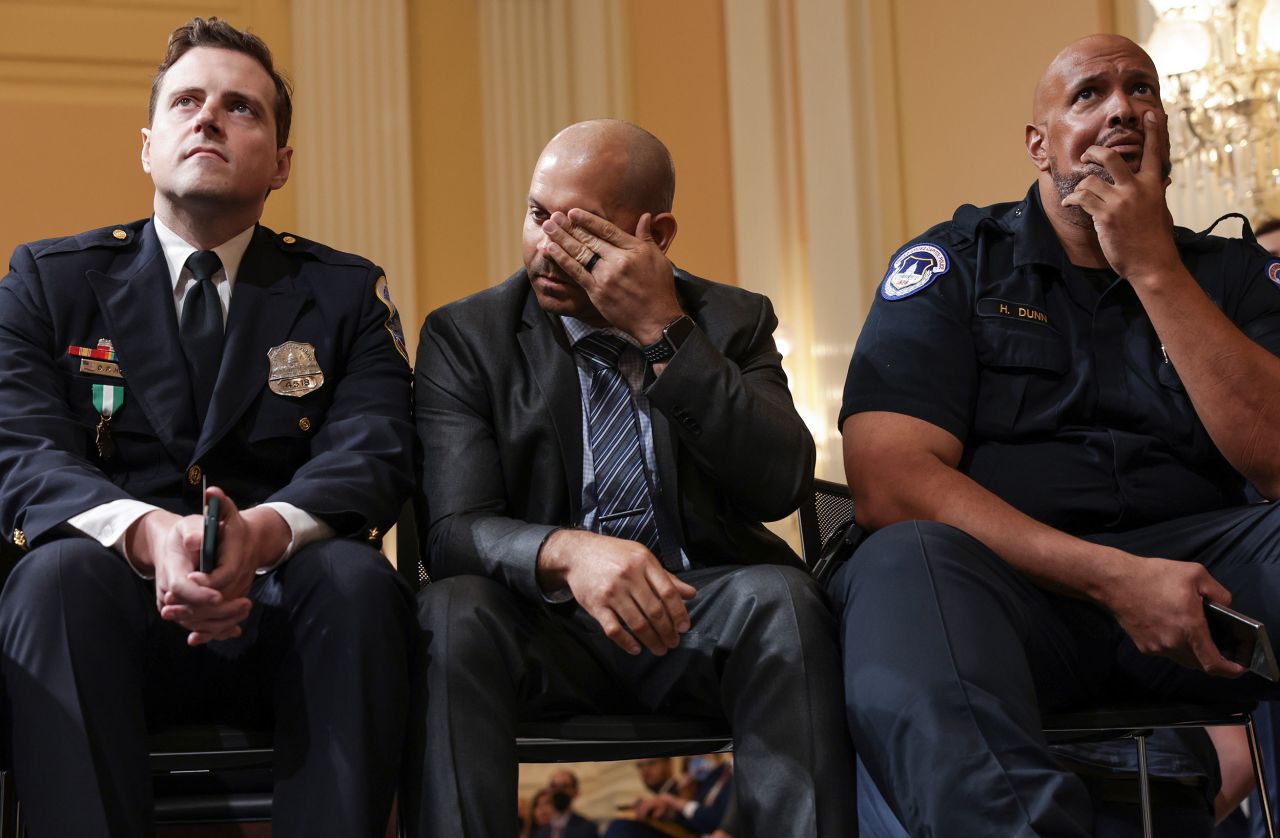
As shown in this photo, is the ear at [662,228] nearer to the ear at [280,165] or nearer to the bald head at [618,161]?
the bald head at [618,161]

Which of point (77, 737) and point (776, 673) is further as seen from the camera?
point (776, 673)

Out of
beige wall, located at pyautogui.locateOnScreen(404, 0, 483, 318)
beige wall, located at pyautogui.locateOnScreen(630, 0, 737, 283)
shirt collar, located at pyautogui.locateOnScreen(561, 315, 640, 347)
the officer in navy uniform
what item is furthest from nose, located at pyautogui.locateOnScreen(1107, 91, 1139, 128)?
beige wall, located at pyautogui.locateOnScreen(404, 0, 483, 318)

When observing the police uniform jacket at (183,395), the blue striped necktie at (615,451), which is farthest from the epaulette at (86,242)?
the blue striped necktie at (615,451)

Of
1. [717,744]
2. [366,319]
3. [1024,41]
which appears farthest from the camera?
[1024,41]

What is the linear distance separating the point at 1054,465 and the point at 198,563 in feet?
3.67

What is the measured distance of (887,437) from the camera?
6.60 feet

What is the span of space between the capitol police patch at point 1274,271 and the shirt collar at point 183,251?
1483mm

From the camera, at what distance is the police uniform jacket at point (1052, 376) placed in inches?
79.7

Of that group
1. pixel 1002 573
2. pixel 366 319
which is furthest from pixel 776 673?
pixel 366 319

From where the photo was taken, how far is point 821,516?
231cm

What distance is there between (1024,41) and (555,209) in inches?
132

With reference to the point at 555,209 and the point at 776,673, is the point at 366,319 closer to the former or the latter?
the point at 555,209

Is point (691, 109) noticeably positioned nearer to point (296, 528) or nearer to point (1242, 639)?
point (296, 528)

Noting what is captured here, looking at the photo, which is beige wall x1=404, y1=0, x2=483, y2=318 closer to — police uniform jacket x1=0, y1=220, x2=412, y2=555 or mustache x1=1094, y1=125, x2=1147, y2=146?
police uniform jacket x1=0, y1=220, x2=412, y2=555
